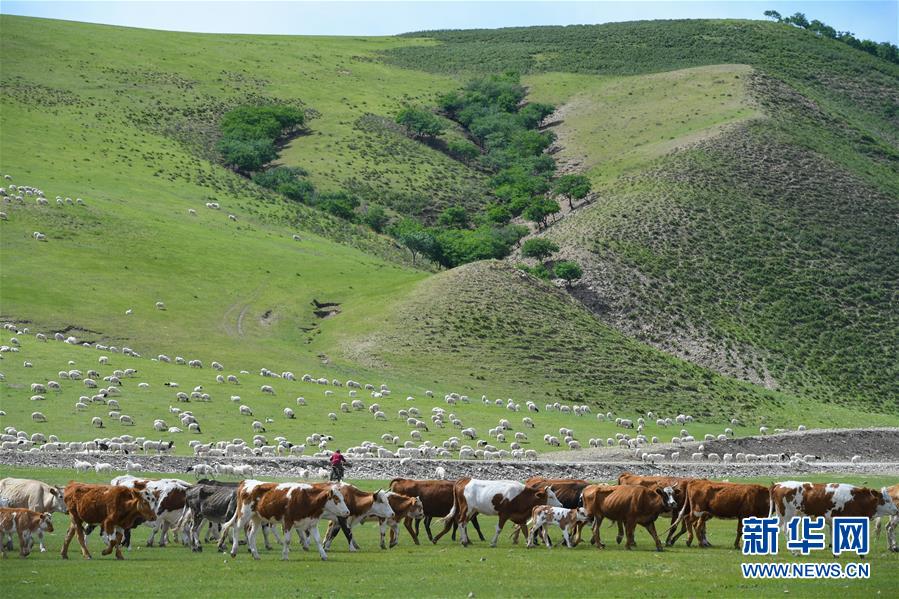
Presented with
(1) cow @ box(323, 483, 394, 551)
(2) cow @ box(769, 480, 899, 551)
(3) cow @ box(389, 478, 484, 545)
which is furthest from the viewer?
(3) cow @ box(389, 478, 484, 545)

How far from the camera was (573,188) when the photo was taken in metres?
144

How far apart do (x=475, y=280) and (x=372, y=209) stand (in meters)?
47.4

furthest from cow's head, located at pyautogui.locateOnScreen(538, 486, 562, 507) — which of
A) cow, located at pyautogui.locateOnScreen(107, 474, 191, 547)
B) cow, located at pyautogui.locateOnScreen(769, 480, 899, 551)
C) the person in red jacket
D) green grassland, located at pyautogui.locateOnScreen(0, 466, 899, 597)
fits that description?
the person in red jacket

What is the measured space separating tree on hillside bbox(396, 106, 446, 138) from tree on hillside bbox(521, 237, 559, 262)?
64.1 meters

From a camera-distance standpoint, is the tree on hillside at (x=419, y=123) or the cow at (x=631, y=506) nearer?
the cow at (x=631, y=506)

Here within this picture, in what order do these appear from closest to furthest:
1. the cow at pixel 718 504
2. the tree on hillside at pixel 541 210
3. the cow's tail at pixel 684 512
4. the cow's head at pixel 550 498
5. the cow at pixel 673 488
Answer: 1. the cow at pixel 718 504
2. the cow's tail at pixel 684 512
3. the cow at pixel 673 488
4. the cow's head at pixel 550 498
5. the tree on hillside at pixel 541 210

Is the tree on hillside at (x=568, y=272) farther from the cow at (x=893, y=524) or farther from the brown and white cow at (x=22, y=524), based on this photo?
the brown and white cow at (x=22, y=524)

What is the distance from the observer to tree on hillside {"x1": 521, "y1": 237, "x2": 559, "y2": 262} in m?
123

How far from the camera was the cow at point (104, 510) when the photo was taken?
1126 inches

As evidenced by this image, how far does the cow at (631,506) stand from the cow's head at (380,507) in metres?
5.27

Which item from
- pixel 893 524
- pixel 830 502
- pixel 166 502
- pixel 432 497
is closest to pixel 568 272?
pixel 432 497

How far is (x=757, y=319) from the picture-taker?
114312 mm

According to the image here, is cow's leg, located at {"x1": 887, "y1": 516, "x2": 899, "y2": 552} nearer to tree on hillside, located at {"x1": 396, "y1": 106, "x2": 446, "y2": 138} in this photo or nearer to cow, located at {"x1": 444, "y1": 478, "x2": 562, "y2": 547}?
cow, located at {"x1": 444, "y1": 478, "x2": 562, "y2": 547}

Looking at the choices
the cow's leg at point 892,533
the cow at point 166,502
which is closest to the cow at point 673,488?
the cow's leg at point 892,533
